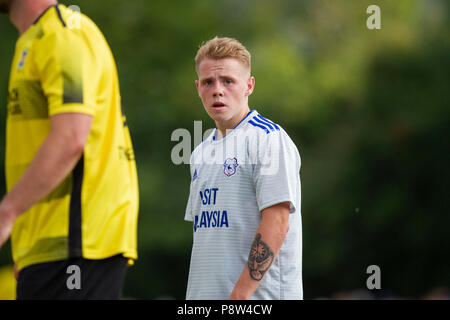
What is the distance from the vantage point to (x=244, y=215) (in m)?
3.46

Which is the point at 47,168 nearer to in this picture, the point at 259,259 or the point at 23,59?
the point at 23,59

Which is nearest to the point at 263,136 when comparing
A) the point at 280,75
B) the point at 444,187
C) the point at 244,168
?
the point at 244,168

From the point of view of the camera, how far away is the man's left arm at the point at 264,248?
3.30 metres

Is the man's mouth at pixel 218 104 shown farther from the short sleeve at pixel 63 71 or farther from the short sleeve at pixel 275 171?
the short sleeve at pixel 63 71

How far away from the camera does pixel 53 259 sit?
3365 mm

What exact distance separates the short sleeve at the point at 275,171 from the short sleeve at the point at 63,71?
78 cm

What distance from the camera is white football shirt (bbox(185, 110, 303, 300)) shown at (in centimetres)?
342

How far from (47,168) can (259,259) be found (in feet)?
3.20

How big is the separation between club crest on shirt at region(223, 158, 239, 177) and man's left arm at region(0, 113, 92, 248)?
0.68 metres

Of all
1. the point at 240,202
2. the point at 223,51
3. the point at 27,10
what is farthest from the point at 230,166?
the point at 27,10

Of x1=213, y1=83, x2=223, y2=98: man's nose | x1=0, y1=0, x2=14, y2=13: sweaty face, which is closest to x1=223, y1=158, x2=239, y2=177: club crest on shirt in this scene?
x1=213, y1=83, x2=223, y2=98: man's nose

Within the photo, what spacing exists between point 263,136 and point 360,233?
47.7ft

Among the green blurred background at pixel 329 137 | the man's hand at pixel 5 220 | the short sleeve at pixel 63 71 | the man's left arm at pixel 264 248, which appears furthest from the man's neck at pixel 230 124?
the green blurred background at pixel 329 137
